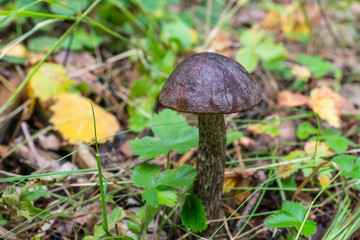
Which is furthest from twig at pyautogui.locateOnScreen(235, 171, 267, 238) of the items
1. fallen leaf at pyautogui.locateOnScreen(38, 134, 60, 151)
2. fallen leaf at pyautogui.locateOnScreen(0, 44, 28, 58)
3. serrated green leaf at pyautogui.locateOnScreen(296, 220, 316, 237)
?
fallen leaf at pyautogui.locateOnScreen(0, 44, 28, 58)

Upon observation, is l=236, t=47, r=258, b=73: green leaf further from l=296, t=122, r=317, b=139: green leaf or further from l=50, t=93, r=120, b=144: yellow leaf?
l=50, t=93, r=120, b=144: yellow leaf

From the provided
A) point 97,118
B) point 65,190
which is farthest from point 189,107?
point 97,118

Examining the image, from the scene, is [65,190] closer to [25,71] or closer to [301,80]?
[25,71]

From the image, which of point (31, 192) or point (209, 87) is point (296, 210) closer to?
point (209, 87)

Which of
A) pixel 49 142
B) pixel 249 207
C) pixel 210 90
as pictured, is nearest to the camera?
pixel 210 90

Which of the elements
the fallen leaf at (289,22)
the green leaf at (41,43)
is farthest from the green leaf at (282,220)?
the fallen leaf at (289,22)

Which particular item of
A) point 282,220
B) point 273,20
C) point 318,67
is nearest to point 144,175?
point 282,220
